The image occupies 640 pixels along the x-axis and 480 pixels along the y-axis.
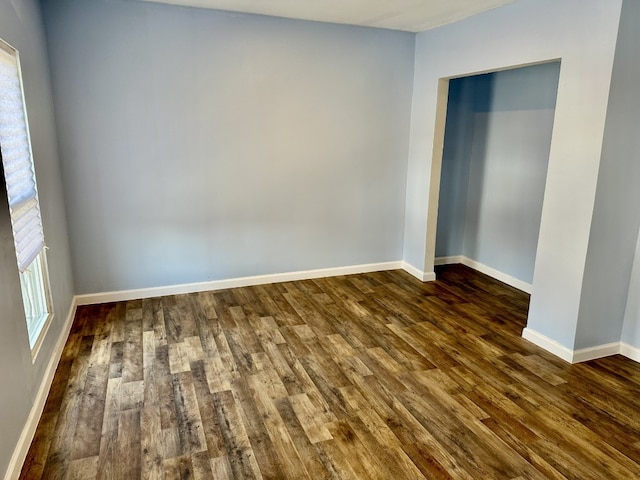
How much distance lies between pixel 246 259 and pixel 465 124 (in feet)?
9.15

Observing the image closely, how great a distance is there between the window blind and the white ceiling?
159 centimetres

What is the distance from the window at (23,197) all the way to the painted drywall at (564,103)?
10.5 feet

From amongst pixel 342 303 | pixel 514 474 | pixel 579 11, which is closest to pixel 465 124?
pixel 579 11

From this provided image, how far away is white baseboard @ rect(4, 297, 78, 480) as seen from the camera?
75.2 inches

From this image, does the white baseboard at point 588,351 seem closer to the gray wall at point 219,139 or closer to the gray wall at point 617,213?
the gray wall at point 617,213

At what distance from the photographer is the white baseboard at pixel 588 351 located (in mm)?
3006

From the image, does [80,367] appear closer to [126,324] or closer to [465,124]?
[126,324]

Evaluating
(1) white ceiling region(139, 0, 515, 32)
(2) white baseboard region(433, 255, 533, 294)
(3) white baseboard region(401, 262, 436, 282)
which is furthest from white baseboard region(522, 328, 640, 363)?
(1) white ceiling region(139, 0, 515, 32)

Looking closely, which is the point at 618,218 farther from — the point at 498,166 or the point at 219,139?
the point at 219,139

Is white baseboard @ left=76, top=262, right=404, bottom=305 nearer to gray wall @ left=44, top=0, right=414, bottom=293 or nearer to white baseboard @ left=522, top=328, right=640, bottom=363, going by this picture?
gray wall @ left=44, top=0, right=414, bottom=293

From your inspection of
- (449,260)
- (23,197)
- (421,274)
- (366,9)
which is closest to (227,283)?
(421,274)

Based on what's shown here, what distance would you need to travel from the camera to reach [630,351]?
3080mm

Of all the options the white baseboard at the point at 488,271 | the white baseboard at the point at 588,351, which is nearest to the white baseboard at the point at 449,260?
the white baseboard at the point at 488,271

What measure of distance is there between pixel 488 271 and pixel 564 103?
231 centimetres
